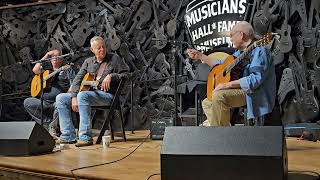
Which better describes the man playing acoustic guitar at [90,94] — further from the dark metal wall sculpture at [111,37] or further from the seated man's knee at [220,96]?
the seated man's knee at [220,96]

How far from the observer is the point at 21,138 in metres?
3.22

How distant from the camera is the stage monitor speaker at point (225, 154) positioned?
1.88 meters

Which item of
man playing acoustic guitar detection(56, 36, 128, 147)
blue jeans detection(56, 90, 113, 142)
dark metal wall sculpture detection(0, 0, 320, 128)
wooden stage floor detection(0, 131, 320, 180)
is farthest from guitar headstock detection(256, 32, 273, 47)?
blue jeans detection(56, 90, 113, 142)

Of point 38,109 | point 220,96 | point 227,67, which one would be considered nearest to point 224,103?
point 220,96

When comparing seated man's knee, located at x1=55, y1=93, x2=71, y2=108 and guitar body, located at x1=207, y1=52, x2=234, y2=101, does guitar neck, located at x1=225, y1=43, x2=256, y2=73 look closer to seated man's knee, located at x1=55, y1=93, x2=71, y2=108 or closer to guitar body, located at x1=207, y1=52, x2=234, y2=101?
guitar body, located at x1=207, y1=52, x2=234, y2=101

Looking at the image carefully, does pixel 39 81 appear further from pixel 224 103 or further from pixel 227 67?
pixel 224 103

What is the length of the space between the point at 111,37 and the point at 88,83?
2.08 m

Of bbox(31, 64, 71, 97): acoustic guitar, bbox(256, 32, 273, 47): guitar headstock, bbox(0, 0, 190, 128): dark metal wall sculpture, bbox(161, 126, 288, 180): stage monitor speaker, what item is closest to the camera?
bbox(161, 126, 288, 180): stage monitor speaker

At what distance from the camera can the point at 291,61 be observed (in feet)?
15.0

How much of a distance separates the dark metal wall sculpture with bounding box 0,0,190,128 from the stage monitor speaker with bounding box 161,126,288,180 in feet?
11.4

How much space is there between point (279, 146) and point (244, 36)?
1602 mm

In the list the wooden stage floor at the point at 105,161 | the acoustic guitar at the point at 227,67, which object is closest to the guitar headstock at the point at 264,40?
the acoustic guitar at the point at 227,67

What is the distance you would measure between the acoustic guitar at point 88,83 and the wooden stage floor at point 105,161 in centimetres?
70

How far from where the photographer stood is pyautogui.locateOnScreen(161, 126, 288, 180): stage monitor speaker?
1.88 metres
